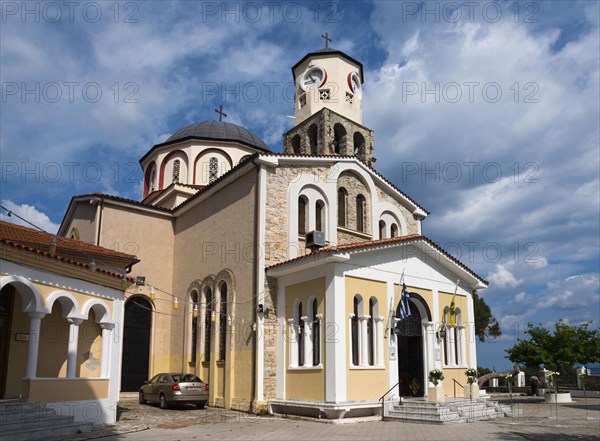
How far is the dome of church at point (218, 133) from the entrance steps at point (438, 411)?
18.0m

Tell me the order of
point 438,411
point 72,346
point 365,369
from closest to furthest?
point 72,346 → point 438,411 → point 365,369

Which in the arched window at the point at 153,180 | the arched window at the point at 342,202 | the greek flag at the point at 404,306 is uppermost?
the arched window at the point at 153,180

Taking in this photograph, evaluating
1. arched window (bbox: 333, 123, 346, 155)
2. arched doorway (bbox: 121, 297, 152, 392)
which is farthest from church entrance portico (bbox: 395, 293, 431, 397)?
arched doorway (bbox: 121, 297, 152, 392)

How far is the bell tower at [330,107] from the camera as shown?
24578mm

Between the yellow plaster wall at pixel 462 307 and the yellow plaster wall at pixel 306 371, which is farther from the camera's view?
the yellow plaster wall at pixel 462 307

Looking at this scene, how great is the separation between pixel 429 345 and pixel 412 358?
32.3 inches

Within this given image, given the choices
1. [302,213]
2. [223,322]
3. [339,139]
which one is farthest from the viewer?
[339,139]

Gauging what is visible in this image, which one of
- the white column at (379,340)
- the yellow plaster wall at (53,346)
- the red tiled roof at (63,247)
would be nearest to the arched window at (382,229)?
the white column at (379,340)

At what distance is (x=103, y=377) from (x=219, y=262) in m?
7.35

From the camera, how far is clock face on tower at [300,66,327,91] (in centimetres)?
2558

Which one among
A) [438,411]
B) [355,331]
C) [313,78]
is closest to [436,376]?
[438,411]

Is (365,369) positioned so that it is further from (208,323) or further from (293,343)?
(208,323)

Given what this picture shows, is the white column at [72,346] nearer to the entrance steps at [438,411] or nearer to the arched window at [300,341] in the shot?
the arched window at [300,341]

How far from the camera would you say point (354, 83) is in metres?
26.1
